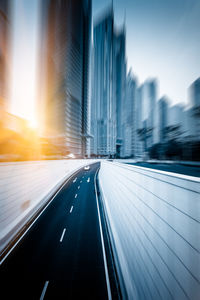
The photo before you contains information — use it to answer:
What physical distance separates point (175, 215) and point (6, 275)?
4.79m

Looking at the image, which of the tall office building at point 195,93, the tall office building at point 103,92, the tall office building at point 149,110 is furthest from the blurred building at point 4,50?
the tall office building at point 103,92

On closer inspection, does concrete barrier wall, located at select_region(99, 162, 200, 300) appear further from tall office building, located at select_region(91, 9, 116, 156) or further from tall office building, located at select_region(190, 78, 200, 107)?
tall office building, located at select_region(91, 9, 116, 156)

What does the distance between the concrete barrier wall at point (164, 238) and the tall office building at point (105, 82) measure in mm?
55190

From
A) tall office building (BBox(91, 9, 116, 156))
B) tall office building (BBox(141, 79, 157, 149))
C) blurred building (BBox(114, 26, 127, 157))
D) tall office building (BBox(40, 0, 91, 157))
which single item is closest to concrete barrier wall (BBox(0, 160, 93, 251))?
tall office building (BBox(141, 79, 157, 149))

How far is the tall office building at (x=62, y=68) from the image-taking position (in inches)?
1410

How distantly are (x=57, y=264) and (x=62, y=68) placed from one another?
49.9 m

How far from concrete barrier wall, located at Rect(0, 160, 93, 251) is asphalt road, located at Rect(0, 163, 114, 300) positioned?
76 centimetres

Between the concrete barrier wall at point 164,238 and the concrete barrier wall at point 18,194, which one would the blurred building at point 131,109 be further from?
the concrete barrier wall at point 18,194

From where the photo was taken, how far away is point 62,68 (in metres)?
38.1

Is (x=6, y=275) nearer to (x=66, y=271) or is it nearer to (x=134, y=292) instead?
(x=66, y=271)

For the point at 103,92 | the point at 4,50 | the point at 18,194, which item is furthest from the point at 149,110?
the point at 103,92

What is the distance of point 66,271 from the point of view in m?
2.97

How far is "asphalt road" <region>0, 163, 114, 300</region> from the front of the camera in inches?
103

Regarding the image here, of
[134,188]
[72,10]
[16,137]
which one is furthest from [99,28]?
[134,188]
